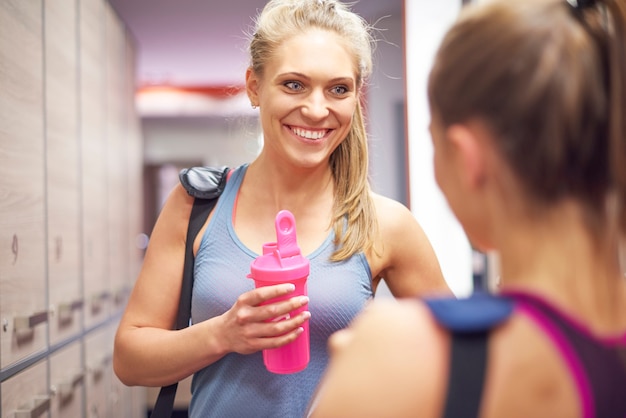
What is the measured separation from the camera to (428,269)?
50.9 inches

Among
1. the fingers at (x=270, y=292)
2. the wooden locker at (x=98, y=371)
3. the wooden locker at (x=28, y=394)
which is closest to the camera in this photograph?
the fingers at (x=270, y=292)

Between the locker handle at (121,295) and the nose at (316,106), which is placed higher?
the nose at (316,106)

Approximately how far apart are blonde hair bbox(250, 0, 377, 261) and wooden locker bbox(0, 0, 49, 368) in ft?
2.80

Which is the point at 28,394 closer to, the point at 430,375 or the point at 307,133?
the point at 307,133

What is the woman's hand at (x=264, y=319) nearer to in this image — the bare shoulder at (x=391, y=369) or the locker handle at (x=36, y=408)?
the bare shoulder at (x=391, y=369)

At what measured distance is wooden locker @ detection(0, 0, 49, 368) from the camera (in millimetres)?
1689

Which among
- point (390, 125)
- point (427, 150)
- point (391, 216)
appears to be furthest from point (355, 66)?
point (390, 125)

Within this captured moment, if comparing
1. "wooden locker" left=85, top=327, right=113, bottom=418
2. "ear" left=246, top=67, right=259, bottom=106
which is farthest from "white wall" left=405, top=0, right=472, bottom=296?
"wooden locker" left=85, top=327, right=113, bottom=418

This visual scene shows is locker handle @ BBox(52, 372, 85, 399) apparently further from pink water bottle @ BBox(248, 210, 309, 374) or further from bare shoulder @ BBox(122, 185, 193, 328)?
pink water bottle @ BBox(248, 210, 309, 374)

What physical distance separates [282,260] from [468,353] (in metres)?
0.50

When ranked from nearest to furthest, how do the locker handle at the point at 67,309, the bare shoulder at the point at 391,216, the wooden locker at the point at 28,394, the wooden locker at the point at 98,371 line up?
the bare shoulder at the point at 391,216, the wooden locker at the point at 28,394, the locker handle at the point at 67,309, the wooden locker at the point at 98,371

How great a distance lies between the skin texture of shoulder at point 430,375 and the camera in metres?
0.56

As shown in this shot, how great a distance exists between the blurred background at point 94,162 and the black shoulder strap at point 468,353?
0.98 metres

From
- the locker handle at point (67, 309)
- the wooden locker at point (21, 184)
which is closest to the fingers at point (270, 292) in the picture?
the wooden locker at point (21, 184)
